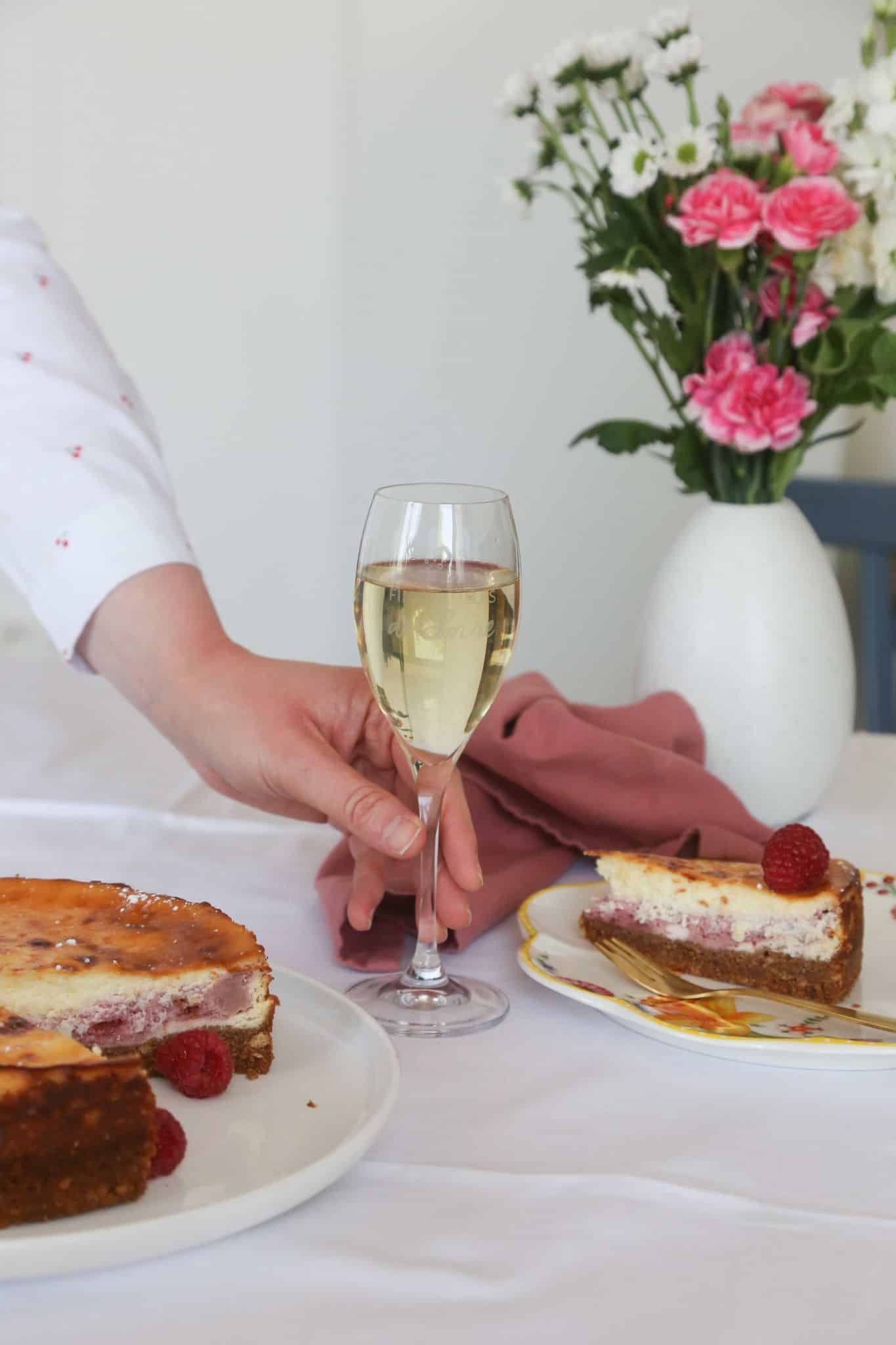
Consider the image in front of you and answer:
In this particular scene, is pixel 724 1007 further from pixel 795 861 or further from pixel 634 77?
pixel 634 77

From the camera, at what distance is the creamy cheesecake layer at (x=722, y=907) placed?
1052 mm

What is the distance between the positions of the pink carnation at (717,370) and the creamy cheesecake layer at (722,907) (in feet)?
1.71

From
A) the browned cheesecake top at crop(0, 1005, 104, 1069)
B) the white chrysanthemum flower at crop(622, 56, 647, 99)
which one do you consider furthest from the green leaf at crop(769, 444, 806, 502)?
the browned cheesecake top at crop(0, 1005, 104, 1069)

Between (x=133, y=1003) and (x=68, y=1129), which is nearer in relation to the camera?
(x=68, y=1129)

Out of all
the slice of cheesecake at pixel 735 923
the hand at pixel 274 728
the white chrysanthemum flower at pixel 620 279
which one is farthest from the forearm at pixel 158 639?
the white chrysanthemum flower at pixel 620 279

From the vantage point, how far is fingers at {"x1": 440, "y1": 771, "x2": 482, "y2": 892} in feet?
3.67

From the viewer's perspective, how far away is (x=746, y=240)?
1.37 meters

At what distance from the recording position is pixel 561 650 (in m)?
3.85

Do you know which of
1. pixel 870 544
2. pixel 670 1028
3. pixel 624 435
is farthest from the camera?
pixel 870 544

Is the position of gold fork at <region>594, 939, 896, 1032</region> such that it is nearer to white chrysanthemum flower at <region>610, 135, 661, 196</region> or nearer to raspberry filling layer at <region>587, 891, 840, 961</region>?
raspberry filling layer at <region>587, 891, 840, 961</region>

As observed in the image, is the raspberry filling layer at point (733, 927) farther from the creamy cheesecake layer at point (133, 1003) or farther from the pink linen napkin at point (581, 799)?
the creamy cheesecake layer at point (133, 1003)

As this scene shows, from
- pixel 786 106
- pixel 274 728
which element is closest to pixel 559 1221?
pixel 274 728

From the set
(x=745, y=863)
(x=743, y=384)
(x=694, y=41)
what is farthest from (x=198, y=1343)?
(x=694, y=41)

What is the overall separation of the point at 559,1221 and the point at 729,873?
41cm
